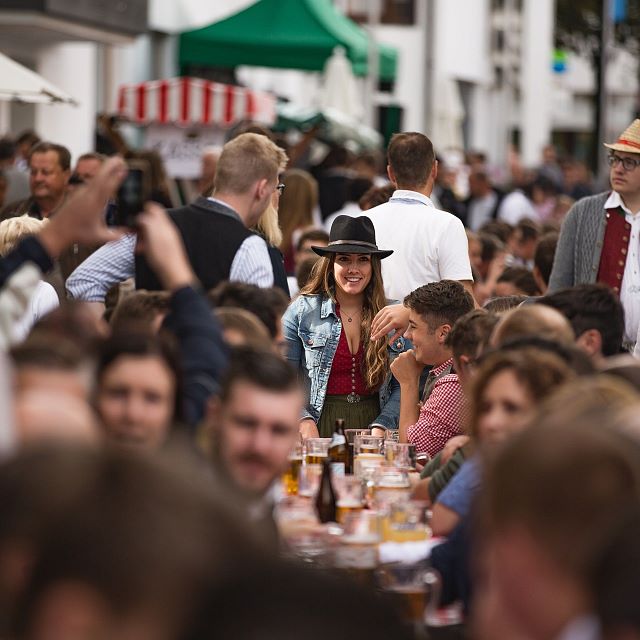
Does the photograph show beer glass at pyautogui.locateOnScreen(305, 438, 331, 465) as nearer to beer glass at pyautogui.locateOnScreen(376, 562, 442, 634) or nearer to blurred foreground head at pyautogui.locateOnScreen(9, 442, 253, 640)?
beer glass at pyautogui.locateOnScreen(376, 562, 442, 634)

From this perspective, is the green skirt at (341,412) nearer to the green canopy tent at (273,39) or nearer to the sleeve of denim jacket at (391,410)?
the sleeve of denim jacket at (391,410)

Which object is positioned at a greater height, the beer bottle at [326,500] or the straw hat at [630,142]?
the straw hat at [630,142]

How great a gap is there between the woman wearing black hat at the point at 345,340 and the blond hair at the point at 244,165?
0.93 m

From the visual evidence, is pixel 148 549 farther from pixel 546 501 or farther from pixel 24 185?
pixel 24 185

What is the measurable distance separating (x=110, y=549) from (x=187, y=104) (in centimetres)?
1500

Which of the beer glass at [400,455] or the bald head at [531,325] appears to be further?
the beer glass at [400,455]

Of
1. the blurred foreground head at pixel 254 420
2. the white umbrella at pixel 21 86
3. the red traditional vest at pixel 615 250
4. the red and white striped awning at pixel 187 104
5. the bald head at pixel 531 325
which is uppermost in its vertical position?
the red and white striped awning at pixel 187 104

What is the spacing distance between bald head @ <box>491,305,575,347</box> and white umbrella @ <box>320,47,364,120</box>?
16.0 metres

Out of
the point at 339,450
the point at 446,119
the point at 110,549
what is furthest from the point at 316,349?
the point at 446,119

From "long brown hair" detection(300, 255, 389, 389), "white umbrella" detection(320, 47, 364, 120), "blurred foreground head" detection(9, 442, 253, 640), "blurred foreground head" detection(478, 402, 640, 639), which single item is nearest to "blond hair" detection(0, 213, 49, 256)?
"long brown hair" detection(300, 255, 389, 389)

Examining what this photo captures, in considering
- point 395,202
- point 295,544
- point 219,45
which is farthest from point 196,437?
point 219,45

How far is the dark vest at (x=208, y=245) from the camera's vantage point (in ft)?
23.2

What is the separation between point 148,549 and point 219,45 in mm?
20229

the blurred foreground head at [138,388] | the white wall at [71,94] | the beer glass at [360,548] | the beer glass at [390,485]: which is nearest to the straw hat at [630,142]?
the beer glass at [390,485]
